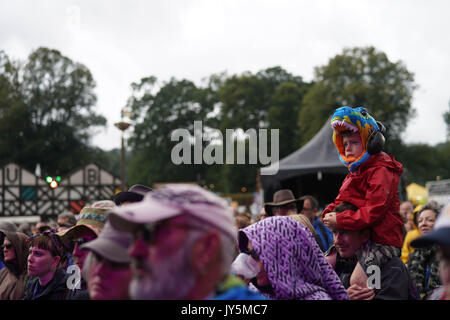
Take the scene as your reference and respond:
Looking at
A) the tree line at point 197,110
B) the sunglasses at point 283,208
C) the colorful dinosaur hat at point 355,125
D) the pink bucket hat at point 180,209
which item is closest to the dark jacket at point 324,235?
the sunglasses at point 283,208

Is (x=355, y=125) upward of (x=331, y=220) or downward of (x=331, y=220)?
upward

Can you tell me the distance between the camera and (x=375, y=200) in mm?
3439

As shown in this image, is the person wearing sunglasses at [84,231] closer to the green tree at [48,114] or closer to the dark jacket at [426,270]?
the dark jacket at [426,270]

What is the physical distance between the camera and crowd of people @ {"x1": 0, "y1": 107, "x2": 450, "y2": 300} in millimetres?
1831

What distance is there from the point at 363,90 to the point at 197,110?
19590 millimetres

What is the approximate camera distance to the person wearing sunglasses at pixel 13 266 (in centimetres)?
477

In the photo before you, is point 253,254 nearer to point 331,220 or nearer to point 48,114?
point 331,220

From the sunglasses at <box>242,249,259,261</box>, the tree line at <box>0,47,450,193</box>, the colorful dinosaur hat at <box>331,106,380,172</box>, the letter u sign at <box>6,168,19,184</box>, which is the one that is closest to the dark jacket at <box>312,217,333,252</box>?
the colorful dinosaur hat at <box>331,106,380,172</box>

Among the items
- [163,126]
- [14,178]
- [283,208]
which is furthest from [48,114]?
[283,208]

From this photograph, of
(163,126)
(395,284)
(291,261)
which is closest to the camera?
(291,261)

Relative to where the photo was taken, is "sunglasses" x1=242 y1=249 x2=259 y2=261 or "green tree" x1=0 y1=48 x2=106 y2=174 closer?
"sunglasses" x1=242 y1=249 x2=259 y2=261

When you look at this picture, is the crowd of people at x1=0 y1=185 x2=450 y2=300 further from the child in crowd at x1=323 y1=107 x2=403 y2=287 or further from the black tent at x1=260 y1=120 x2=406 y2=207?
the black tent at x1=260 y1=120 x2=406 y2=207

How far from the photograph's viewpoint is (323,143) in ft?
53.2
